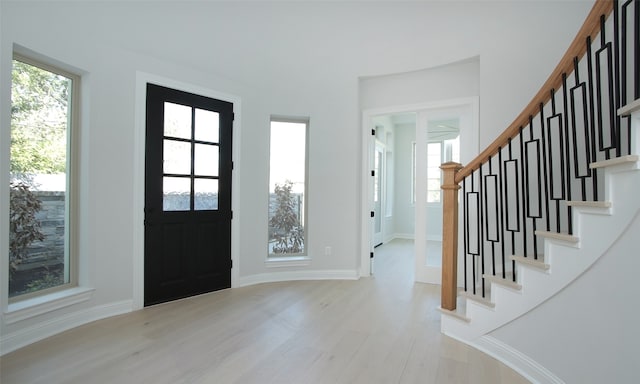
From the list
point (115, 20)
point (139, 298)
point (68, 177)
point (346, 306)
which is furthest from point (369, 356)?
point (115, 20)

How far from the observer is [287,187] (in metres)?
4.54

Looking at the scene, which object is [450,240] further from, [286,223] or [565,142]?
[286,223]

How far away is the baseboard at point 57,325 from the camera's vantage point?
2344 mm

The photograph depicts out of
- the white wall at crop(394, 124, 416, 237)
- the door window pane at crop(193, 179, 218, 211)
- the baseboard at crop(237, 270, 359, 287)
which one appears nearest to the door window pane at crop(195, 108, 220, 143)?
the door window pane at crop(193, 179, 218, 211)

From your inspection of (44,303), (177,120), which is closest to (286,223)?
(177,120)

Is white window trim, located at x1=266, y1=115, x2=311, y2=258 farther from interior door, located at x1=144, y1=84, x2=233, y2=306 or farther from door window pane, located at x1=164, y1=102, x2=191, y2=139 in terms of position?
door window pane, located at x1=164, y1=102, x2=191, y2=139

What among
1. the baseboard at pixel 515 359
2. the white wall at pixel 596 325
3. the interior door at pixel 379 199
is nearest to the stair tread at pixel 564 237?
the white wall at pixel 596 325

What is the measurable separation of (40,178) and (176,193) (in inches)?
45.5

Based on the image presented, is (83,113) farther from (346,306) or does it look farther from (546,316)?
(546,316)

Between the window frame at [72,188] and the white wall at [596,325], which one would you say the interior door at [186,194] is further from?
the white wall at [596,325]

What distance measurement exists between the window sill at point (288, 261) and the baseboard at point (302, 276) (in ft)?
0.36

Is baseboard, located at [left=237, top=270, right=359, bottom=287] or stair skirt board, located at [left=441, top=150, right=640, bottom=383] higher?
stair skirt board, located at [left=441, top=150, right=640, bottom=383]

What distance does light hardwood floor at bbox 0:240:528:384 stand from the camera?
2.06m

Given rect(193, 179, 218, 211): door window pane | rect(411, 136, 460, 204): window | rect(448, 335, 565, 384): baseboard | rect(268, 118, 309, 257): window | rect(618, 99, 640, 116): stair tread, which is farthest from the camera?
rect(268, 118, 309, 257): window
